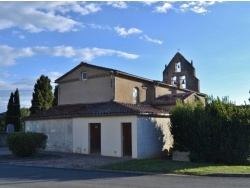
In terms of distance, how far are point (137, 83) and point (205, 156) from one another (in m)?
12.1

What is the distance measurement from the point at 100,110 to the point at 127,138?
3030 millimetres

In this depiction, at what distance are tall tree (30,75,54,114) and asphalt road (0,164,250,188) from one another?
3624cm

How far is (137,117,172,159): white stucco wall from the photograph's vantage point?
79.3 ft

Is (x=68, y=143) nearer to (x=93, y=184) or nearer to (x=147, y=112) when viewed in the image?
(x=147, y=112)

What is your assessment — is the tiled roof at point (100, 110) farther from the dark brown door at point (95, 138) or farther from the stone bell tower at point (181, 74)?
the stone bell tower at point (181, 74)

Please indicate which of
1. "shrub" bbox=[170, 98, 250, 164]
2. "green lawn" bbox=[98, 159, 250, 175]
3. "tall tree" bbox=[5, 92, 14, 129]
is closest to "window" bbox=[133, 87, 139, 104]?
"shrub" bbox=[170, 98, 250, 164]

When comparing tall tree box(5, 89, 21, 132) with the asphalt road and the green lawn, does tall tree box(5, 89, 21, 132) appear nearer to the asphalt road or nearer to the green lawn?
Result: the green lawn

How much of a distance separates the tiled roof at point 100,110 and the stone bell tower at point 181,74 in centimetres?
1866

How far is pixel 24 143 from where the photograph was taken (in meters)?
24.5

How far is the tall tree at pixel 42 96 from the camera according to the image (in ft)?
171

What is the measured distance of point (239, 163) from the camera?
21812 mm

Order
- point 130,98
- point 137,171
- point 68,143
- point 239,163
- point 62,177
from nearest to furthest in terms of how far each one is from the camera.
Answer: point 62,177 < point 137,171 < point 239,163 < point 68,143 < point 130,98

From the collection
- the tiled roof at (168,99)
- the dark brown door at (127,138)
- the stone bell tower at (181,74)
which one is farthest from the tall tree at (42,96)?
the dark brown door at (127,138)

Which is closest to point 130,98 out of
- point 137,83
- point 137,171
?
point 137,83
